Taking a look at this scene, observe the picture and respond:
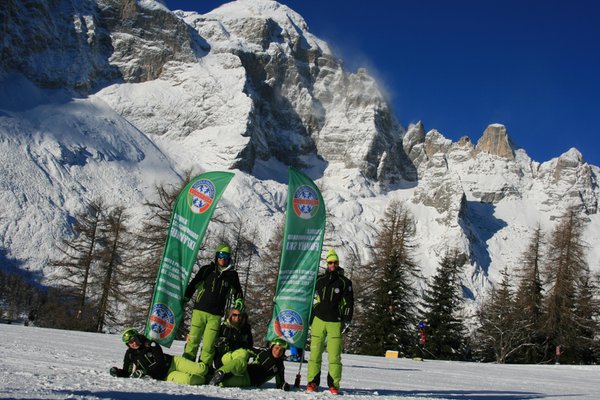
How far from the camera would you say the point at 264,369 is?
7.19m

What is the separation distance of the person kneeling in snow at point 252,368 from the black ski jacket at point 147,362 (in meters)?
0.58

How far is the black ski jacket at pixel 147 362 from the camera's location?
22.2 ft

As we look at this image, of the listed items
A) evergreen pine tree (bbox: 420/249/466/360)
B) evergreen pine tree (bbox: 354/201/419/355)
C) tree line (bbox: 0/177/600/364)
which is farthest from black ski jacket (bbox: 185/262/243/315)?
evergreen pine tree (bbox: 420/249/466/360)

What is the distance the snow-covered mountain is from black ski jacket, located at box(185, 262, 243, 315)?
253 feet

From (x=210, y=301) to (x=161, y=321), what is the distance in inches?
47.5

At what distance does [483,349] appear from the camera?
35.6 meters

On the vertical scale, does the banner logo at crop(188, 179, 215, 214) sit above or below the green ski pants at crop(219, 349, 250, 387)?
above

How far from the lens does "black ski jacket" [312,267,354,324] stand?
7.32 metres

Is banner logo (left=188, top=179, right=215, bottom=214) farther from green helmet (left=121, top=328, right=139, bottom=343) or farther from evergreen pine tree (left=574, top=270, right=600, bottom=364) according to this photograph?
evergreen pine tree (left=574, top=270, right=600, bottom=364)

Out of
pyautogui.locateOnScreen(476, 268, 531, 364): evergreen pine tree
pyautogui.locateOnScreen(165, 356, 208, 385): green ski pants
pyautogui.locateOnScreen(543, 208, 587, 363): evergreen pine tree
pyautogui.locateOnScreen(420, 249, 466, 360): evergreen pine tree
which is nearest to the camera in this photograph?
pyautogui.locateOnScreen(165, 356, 208, 385): green ski pants

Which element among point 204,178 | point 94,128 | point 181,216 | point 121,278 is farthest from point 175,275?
point 94,128

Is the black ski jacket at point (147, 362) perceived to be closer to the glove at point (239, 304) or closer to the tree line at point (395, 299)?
the glove at point (239, 304)

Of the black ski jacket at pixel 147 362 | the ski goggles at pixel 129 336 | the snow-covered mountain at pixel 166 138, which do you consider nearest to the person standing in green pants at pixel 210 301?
the black ski jacket at pixel 147 362

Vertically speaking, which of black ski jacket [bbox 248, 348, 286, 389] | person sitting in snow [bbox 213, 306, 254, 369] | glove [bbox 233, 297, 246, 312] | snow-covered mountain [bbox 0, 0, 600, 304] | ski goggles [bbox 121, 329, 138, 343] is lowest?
black ski jacket [bbox 248, 348, 286, 389]
